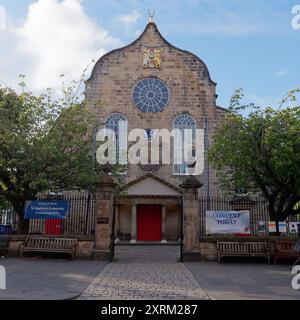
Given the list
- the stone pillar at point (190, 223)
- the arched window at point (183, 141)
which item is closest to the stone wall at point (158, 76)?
the arched window at point (183, 141)

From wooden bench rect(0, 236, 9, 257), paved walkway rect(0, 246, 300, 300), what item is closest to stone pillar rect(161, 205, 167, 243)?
paved walkway rect(0, 246, 300, 300)

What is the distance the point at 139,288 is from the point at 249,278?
3.46 meters

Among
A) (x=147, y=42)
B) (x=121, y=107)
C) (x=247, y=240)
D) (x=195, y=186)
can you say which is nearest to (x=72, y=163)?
(x=195, y=186)

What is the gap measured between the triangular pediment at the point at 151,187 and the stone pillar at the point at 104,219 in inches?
471

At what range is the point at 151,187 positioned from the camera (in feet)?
92.8

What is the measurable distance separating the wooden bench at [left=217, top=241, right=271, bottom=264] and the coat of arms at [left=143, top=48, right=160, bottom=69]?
62.5ft

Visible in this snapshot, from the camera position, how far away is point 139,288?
9359mm

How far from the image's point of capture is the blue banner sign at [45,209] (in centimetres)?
1656

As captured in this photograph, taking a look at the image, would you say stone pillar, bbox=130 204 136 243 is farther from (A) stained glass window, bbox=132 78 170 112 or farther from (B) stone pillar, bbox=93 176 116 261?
(B) stone pillar, bbox=93 176 116 261

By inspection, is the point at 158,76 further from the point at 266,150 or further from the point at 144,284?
the point at 144,284

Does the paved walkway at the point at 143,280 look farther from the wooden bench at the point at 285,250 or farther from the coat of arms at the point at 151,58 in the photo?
the coat of arms at the point at 151,58

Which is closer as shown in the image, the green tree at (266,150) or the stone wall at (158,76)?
the green tree at (266,150)

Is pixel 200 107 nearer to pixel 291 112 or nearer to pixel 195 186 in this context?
pixel 291 112

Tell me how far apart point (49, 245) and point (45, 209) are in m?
1.63
